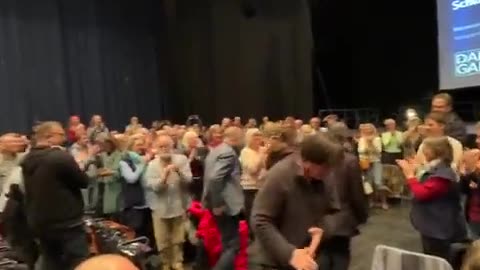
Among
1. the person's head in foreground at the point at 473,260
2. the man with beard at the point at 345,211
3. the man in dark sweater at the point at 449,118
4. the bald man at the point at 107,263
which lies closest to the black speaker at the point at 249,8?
the man in dark sweater at the point at 449,118

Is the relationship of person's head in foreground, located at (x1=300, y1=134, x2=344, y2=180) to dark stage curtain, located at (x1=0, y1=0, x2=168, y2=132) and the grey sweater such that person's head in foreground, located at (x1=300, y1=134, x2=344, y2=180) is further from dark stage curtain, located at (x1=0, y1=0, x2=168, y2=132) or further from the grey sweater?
dark stage curtain, located at (x1=0, y1=0, x2=168, y2=132)

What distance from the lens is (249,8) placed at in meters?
11.4

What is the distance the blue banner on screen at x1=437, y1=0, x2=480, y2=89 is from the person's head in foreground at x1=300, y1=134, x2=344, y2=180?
6.72 meters

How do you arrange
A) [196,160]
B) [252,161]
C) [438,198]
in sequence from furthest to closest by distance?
[196,160]
[252,161]
[438,198]

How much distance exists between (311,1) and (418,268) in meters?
10.3

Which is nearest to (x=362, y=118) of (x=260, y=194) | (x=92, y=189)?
(x=92, y=189)

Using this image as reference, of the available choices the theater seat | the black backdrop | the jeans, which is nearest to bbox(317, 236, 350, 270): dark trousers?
the theater seat

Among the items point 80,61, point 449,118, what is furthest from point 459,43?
point 80,61

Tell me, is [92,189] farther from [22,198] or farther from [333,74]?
[333,74]

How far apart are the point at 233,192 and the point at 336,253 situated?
1.51 m

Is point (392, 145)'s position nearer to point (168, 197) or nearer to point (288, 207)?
point (168, 197)

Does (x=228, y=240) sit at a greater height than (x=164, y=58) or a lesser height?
lesser

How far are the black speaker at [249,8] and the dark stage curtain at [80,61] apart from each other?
5.67 feet

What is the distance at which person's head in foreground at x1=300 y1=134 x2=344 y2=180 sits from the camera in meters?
2.42
